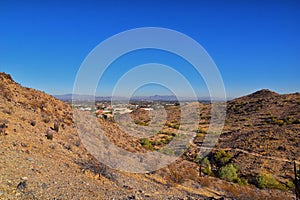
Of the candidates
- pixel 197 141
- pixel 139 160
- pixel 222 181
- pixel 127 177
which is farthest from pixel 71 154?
pixel 197 141

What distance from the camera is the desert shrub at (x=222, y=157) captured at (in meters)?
19.9

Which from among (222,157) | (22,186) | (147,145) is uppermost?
(22,186)

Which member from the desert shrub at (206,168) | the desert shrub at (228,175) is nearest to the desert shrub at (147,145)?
the desert shrub at (206,168)

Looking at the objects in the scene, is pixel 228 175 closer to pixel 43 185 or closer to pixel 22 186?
pixel 43 185

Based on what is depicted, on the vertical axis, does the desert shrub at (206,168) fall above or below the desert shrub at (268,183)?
above

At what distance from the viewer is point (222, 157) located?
20.9m

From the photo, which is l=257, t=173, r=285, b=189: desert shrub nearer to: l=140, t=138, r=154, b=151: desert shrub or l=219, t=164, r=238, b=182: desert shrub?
l=219, t=164, r=238, b=182: desert shrub

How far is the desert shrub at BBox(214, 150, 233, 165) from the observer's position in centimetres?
1988

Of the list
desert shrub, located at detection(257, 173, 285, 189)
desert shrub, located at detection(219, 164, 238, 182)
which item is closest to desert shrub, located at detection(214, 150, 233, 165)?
desert shrub, located at detection(219, 164, 238, 182)

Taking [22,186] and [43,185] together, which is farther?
[43,185]

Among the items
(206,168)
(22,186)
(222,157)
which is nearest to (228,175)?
(206,168)

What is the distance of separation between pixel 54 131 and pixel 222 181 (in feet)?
33.2

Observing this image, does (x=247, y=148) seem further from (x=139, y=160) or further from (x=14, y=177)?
(x=14, y=177)

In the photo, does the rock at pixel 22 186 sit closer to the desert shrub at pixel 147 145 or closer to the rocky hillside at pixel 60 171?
the rocky hillside at pixel 60 171
